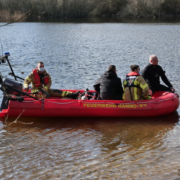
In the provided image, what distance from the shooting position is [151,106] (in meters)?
7.28

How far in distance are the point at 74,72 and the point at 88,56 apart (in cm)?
395

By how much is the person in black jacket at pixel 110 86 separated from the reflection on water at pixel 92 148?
56 cm

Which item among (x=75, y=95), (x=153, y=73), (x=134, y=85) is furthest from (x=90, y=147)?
(x=153, y=73)

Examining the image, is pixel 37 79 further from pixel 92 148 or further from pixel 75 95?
pixel 92 148

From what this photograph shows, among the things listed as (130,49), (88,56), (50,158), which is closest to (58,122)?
(50,158)

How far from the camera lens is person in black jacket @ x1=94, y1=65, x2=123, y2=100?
277 inches

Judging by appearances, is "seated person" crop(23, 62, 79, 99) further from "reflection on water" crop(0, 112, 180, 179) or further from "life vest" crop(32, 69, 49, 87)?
"reflection on water" crop(0, 112, 180, 179)

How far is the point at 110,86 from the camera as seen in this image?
7.12 metres

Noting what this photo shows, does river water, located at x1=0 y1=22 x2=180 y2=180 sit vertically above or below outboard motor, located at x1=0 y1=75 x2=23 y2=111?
below

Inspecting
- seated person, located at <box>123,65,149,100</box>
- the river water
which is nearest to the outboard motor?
the river water

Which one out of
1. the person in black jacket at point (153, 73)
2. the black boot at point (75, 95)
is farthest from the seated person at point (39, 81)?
the person in black jacket at point (153, 73)

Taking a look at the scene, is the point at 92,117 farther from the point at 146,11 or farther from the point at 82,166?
the point at 146,11

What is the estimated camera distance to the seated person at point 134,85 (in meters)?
7.01

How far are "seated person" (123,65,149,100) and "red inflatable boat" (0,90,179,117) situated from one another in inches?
5.8
